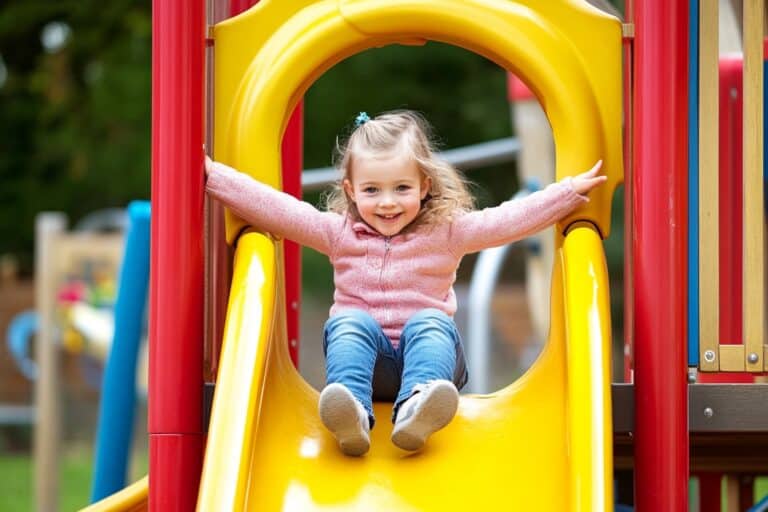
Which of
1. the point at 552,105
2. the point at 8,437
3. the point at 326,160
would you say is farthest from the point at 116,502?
the point at 8,437

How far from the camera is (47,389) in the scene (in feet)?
29.3

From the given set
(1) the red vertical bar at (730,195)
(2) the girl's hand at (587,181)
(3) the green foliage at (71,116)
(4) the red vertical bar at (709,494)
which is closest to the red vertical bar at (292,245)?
(2) the girl's hand at (587,181)

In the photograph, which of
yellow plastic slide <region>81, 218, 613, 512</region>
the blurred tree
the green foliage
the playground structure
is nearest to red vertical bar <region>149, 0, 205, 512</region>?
the playground structure

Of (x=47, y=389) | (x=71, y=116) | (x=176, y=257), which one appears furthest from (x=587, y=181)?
(x=71, y=116)

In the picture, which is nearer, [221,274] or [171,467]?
[171,467]

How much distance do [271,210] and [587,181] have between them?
0.73m

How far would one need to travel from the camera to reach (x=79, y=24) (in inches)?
600

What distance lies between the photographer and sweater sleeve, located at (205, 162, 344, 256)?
9.96ft

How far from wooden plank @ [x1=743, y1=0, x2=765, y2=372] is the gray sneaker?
70 centimetres

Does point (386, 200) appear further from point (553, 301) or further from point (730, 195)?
point (730, 195)

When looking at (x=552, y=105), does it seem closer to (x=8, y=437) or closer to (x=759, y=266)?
(x=759, y=266)

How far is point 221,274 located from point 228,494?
85 cm

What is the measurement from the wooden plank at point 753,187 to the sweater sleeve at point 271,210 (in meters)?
0.93

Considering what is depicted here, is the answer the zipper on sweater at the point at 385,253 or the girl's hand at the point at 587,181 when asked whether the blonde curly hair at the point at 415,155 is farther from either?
the girl's hand at the point at 587,181
